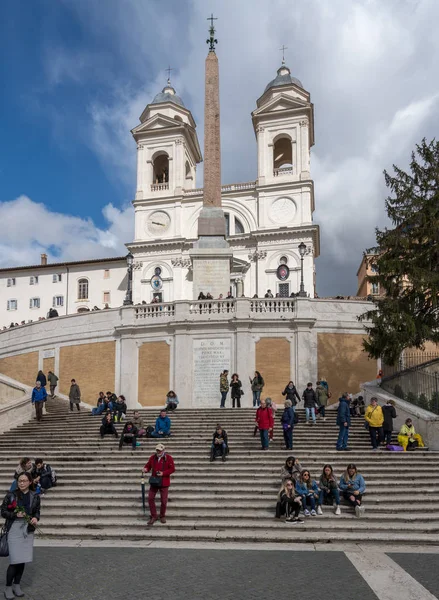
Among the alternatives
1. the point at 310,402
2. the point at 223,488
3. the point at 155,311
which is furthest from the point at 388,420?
the point at 155,311

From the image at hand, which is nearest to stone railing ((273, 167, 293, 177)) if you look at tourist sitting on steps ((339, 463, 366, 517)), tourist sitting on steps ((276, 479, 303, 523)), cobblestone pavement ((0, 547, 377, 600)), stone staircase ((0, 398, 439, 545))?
stone staircase ((0, 398, 439, 545))

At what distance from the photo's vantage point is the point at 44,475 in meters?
13.1

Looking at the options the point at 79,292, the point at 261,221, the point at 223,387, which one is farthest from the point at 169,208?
the point at 223,387

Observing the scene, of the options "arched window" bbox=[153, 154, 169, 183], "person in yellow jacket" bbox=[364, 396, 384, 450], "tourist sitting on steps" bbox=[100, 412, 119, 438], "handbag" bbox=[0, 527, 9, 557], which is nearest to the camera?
"handbag" bbox=[0, 527, 9, 557]

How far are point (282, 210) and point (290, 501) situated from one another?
127 feet

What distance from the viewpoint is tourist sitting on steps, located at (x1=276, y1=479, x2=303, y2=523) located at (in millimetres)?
11141

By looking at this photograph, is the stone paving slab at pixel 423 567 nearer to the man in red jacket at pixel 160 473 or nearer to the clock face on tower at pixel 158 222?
the man in red jacket at pixel 160 473

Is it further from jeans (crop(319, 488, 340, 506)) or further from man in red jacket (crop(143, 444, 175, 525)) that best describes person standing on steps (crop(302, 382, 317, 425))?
man in red jacket (crop(143, 444, 175, 525))

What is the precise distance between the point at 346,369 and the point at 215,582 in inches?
Answer: 649

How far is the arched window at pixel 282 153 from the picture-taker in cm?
5241

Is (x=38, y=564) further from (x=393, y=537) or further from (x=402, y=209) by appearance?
(x=402, y=209)

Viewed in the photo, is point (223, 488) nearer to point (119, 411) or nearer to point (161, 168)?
point (119, 411)

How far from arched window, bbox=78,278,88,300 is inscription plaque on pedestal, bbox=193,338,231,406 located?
33543 mm

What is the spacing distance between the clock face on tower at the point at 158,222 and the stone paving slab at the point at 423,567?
140 feet
